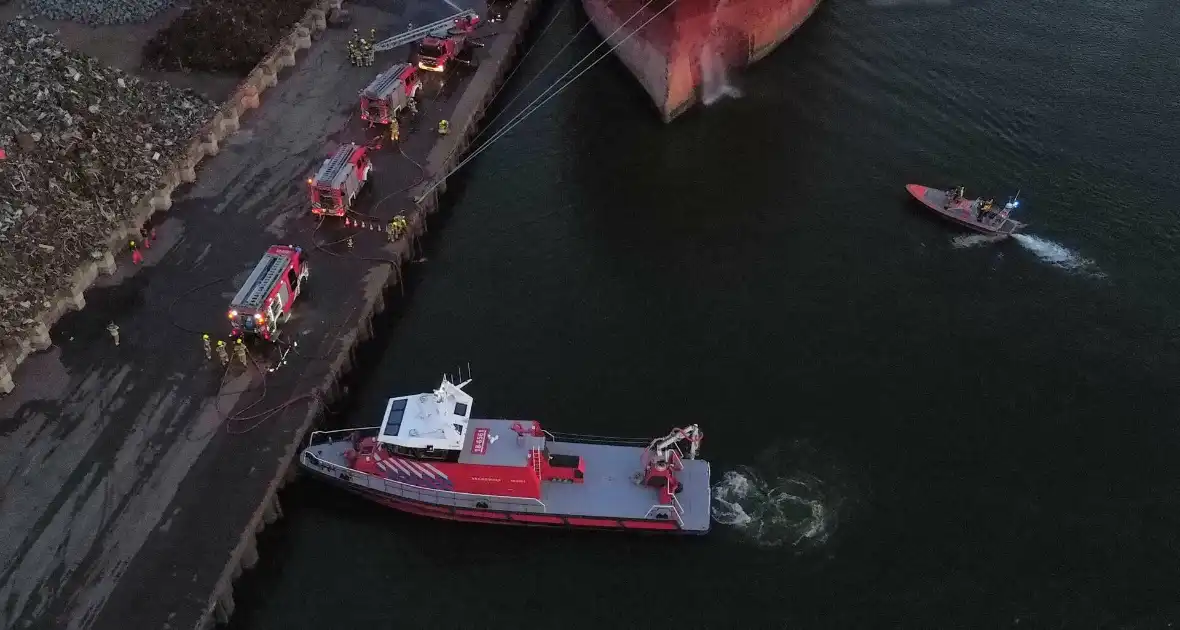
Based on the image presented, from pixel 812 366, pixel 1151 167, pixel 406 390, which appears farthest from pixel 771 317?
pixel 1151 167

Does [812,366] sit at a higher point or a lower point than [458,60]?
lower

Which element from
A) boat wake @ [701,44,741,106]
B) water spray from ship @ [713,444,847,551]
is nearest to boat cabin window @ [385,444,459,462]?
water spray from ship @ [713,444,847,551]

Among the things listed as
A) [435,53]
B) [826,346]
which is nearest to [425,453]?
[826,346]

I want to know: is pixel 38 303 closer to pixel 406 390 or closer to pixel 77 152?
pixel 77 152

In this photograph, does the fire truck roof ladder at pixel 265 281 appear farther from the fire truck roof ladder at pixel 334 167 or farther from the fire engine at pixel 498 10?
the fire engine at pixel 498 10

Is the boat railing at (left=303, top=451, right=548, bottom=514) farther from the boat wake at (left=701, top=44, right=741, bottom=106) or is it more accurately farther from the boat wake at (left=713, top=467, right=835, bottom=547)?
the boat wake at (left=701, top=44, right=741, bottom=106)
